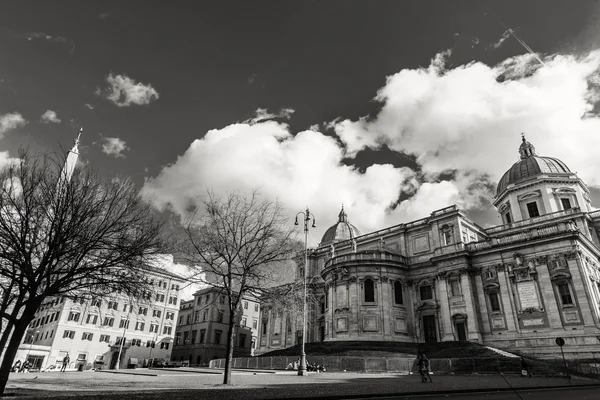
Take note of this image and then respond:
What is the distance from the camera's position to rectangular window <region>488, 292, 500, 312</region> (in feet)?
137

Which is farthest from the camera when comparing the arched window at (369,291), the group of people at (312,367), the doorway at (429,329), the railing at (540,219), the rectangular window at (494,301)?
the railing at (540,219)

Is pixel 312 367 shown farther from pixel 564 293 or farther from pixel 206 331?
pixel 206 331

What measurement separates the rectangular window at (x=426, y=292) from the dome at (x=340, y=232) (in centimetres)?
2138

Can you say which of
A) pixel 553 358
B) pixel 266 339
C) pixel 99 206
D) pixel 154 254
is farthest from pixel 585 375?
pixel 266 339

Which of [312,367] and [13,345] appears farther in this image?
[312,367]

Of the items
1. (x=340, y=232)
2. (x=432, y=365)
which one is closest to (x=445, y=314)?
(x=432, y=365)

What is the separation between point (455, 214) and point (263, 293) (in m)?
36.4

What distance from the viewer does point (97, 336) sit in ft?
182

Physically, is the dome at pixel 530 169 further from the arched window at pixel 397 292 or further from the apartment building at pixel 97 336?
the apartment building at pixel 97 336

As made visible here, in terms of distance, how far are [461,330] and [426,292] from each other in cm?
652

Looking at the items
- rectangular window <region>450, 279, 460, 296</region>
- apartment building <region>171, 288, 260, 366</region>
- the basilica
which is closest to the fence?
the basilica

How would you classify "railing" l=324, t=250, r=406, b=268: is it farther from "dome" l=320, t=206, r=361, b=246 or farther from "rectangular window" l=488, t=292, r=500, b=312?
"dome" l=320, t=206, r=361, b=246

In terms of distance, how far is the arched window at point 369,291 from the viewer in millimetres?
47600

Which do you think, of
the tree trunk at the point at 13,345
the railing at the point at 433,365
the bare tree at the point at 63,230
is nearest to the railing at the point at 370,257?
the railing at the point at 433,365
